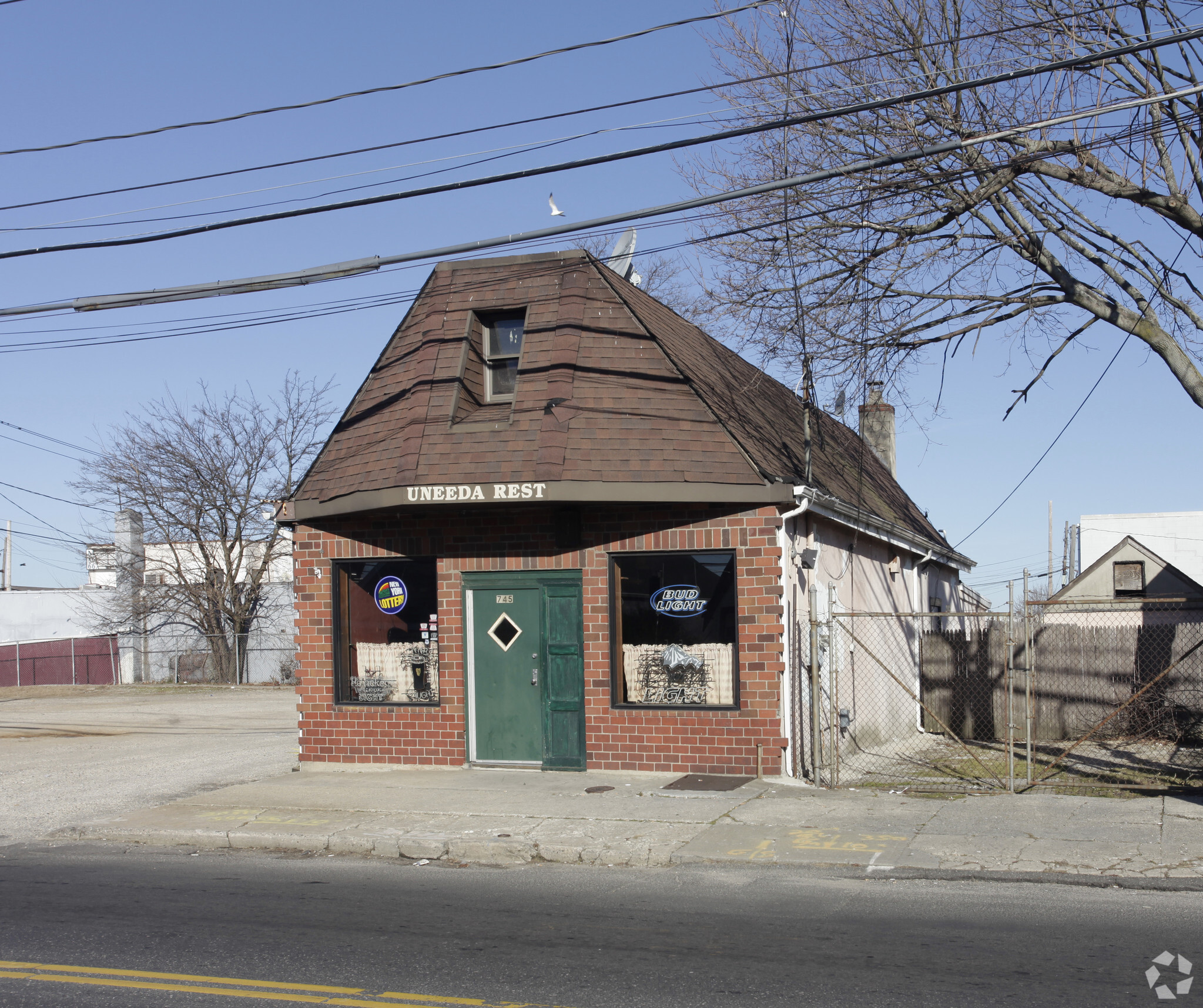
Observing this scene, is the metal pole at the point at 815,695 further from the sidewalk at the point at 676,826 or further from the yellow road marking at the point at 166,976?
the yellow road marking at the point at 166,976

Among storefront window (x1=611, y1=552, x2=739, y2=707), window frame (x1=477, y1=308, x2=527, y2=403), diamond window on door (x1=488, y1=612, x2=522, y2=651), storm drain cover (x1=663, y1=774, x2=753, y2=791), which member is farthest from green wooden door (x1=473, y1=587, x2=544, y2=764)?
window frame (x1=477, y1=308, x2=527, y2=403)

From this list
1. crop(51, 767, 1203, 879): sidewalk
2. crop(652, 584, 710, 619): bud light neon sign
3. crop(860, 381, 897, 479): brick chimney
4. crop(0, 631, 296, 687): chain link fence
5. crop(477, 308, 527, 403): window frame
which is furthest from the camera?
crop(0, 631, 296, 687): chain link fence

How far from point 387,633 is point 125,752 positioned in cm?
685

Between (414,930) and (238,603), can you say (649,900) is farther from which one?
(238,603)

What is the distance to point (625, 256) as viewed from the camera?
54.7 ft

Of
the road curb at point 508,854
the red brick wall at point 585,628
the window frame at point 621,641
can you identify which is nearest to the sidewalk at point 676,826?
the road curb at point 508,854

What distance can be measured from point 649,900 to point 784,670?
472 cm

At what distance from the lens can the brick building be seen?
39.9 feet

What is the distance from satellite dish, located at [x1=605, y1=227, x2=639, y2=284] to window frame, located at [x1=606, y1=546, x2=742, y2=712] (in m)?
5.65

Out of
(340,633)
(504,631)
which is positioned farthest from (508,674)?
(340,633)

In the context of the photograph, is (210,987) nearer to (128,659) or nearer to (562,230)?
(562,230)

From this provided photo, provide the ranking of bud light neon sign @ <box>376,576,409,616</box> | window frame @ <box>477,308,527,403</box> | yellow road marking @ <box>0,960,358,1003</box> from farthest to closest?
1. window frame @ <box>477,308,527,403</box>
2. bud light neon sign @ <box>376,576,409,616</box>
3. yellow road marking @ <box>0,960,358,1003</box>

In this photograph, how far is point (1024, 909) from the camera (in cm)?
716

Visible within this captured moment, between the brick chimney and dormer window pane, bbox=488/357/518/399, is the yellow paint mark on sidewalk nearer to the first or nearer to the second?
dormer window pane, bbox=488/357/518/399
